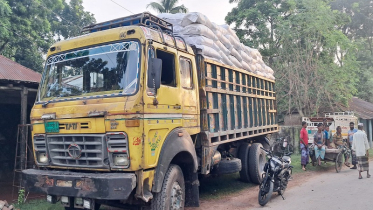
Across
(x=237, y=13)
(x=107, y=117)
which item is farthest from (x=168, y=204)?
(x=237, y=13)

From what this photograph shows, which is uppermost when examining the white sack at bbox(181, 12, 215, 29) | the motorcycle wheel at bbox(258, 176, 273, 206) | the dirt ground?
the white sack at bbox(181, 12, 215, 29)

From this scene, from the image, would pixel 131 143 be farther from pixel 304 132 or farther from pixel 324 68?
pixel 324 68

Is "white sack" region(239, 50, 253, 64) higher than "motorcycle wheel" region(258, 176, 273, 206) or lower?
higher

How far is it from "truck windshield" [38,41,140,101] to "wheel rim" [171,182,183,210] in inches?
64.7

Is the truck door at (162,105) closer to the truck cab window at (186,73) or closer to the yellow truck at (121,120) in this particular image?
the yellow truck at (121,120)

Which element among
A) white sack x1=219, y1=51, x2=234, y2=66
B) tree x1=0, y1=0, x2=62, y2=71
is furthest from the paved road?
tree x1=0, y1=0, x2=62, y2=71

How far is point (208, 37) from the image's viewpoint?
6430 millimetres

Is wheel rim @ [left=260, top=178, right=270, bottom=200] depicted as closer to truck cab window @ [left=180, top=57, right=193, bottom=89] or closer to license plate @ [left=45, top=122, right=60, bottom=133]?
truck cab window @ [left=180, top=57, right=193, bottom=89]

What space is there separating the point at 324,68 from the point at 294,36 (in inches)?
84.6

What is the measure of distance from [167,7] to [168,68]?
18.5 metres

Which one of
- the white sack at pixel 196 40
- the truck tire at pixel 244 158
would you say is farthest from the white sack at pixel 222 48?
the truck tire at pixel 244 158

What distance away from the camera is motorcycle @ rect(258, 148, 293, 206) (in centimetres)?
626

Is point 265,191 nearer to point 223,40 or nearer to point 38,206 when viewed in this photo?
point 223,40

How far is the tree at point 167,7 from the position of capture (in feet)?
72.4
